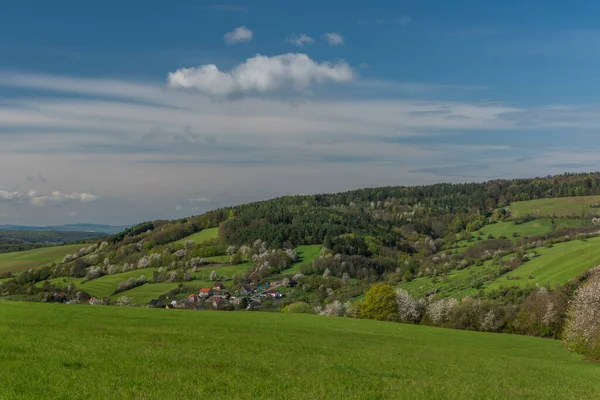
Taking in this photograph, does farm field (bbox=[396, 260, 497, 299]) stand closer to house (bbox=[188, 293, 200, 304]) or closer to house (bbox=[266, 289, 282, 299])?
house (bbox=[266, 289, 282, 299])

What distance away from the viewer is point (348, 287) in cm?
17388

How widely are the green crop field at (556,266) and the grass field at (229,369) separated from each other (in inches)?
3973

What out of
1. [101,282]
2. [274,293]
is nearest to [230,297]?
[274,293]

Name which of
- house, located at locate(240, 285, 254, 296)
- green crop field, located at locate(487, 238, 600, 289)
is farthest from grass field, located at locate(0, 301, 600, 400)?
house, located at locate(240, 285, 254, 296)

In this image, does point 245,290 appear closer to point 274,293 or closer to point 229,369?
point 274,293

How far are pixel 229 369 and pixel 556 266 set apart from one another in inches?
5655

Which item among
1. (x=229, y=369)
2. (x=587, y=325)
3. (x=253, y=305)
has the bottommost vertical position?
(x=253, y=305)

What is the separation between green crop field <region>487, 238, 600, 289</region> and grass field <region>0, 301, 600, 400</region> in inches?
3973

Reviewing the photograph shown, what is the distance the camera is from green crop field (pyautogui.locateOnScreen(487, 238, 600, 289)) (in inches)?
5094

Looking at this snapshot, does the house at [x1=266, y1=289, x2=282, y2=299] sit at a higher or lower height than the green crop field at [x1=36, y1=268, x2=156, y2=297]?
lower

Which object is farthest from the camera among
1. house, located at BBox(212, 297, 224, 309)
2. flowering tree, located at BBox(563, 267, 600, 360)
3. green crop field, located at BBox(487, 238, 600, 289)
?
house, located at BBox(212, 297, 224, 309)

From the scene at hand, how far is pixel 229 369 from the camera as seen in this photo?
2025 centimetres

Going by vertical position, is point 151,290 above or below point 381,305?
below

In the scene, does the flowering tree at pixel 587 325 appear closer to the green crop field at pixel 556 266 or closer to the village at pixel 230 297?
the green crop field at pixel 556 266
